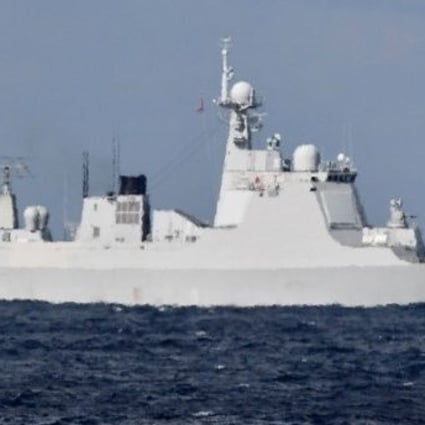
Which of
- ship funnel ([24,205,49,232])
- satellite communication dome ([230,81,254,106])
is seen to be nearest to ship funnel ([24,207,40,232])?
ship funnel ([24,205,49,232])

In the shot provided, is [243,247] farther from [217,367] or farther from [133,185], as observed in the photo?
[217,367]

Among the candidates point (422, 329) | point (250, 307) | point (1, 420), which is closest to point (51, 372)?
point (1, 420)

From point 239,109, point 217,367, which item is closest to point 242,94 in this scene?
point 239,109

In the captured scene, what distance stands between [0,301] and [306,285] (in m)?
11.4

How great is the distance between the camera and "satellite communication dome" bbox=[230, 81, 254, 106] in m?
53.4

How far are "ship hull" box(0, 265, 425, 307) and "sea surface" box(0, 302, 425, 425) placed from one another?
2.69 ft

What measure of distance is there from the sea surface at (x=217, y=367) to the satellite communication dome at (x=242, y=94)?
7.66m

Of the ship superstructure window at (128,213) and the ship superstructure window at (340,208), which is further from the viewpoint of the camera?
the ship superstructure window at (128,213)

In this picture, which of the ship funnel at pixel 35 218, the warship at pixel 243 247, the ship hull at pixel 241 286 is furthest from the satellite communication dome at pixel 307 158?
the ship funnel at pixel 35 218

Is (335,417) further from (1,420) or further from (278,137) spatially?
(278,137)

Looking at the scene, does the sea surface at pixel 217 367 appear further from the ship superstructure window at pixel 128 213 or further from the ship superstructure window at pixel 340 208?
the ship superstructure window at pixel 128 213

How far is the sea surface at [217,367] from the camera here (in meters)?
27.0

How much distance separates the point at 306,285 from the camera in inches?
1949

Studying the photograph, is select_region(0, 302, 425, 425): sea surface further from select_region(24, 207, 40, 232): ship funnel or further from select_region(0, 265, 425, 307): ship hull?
select_region(24, 207, 40, 232): ship funnel
